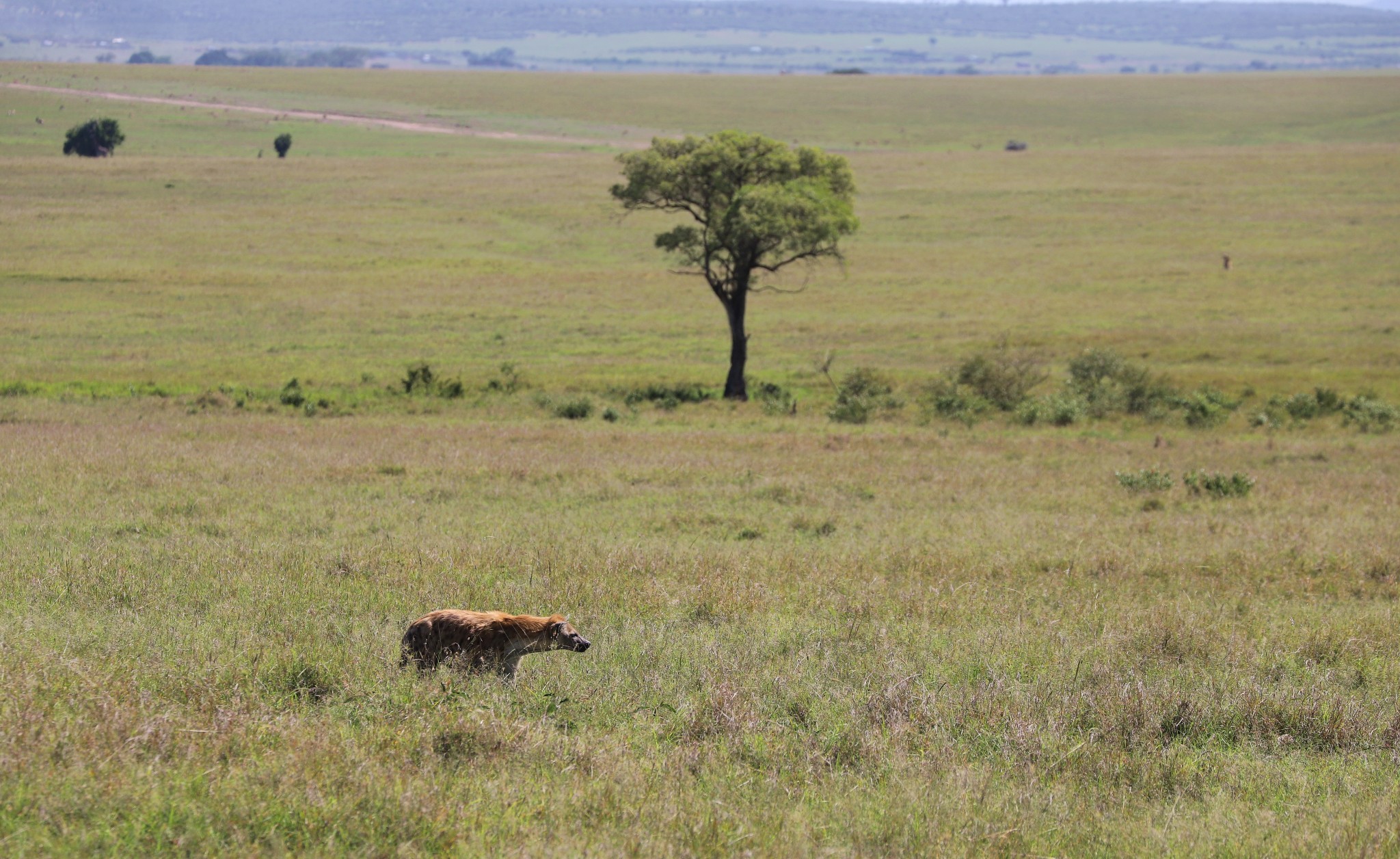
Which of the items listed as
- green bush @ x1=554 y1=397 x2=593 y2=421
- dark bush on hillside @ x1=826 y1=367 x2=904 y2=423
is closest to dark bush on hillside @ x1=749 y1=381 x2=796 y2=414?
dark bush on hillside @ x1=826 y1=367 x2=904 y2=423

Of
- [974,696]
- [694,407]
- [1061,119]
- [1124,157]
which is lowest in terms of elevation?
[694,407]

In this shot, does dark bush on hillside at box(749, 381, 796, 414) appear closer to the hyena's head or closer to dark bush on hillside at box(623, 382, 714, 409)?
dark bush on hillside at box(623, 382, 714, 409)

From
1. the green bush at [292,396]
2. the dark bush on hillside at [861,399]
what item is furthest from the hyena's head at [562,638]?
the green bush at [292,396]

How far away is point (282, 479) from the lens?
15617mm

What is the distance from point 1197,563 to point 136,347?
33.1 m

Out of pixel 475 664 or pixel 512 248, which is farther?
pixel 512 248

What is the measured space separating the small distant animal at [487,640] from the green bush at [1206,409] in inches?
976

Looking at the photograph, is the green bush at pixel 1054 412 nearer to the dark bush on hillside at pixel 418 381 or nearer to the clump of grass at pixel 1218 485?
the clump of grass at pixel 1218 485

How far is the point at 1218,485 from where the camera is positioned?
1714 centimetres

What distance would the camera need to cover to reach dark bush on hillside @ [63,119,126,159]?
9100cm

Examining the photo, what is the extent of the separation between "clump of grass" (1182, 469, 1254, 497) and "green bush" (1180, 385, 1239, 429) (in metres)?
10.7

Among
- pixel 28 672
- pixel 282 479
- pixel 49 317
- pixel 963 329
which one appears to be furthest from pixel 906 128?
pixel 28 672

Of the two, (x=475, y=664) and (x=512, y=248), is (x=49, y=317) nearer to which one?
(x=512, y=248)

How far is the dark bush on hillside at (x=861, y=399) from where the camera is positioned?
27375 millimetres
